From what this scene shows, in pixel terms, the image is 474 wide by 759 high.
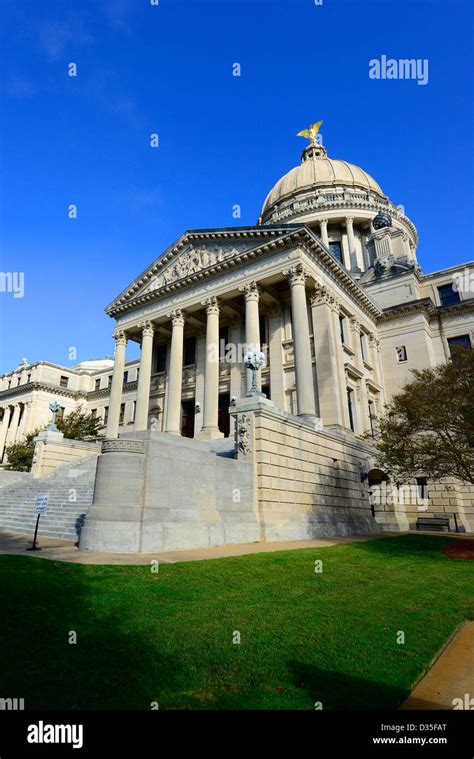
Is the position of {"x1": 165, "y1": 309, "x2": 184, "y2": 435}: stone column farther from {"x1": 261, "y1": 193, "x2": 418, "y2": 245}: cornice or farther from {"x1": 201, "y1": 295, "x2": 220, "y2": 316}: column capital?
{"x1": 261, "y1": 193, "x2": 418, "y2": 245}: cornice

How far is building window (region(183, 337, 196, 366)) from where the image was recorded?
38.2 m

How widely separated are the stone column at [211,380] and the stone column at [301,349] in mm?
6107

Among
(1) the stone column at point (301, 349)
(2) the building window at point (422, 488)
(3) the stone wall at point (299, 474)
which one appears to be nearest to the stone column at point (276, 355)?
(1) the stone column at point (301, 349)

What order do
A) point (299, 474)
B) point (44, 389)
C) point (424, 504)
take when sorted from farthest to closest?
point (44, 389), point (424, 504), point (299, 474)

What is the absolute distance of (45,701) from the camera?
3734 mm

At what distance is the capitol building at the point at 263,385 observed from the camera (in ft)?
45.8

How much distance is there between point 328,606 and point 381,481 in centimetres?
2498

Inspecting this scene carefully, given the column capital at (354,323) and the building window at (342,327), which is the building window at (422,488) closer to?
the building window at (342,327)

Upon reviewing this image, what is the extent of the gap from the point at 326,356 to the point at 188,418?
1391 centimetres

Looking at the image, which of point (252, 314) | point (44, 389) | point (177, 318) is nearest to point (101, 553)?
point (252, 314)

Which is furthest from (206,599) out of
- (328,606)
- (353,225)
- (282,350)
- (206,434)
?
(353,225)

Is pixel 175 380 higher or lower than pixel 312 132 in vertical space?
lower

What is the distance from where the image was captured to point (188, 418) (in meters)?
36.3

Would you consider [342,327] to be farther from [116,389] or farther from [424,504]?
[116,389]
